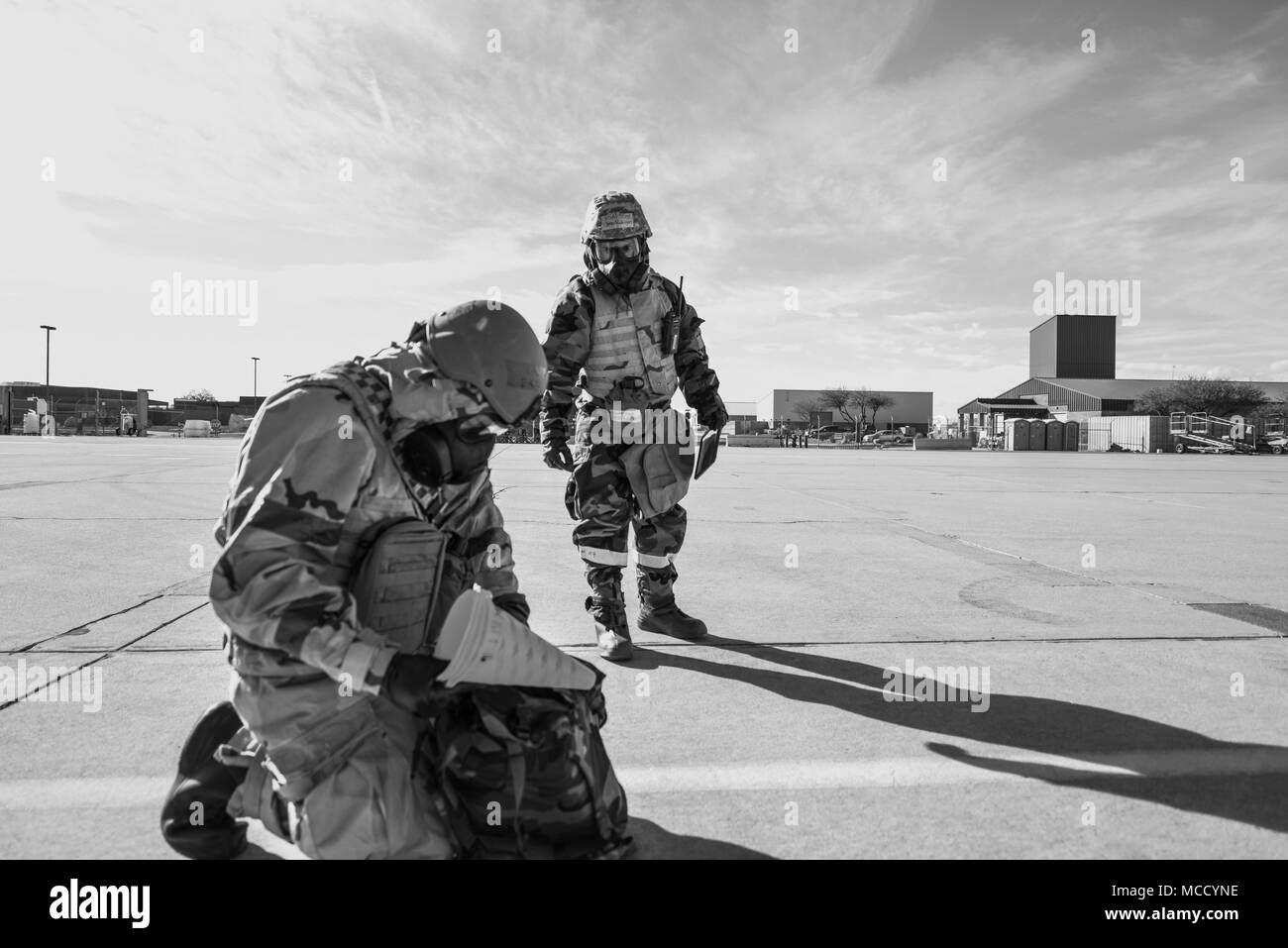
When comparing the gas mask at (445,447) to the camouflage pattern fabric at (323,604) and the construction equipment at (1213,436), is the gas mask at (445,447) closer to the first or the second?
the camouflage pattern fabric at (323,604)

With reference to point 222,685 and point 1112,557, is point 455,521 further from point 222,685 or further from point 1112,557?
point 1112,557

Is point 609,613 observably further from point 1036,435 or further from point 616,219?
point 1036,435

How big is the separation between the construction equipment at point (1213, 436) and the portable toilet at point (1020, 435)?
24.7 feet

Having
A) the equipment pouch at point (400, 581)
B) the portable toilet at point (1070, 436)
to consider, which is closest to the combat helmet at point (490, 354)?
the equipment pouch at point (400, 581)

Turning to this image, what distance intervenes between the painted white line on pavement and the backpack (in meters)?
0.46

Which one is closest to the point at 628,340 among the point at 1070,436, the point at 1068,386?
the point at 1070,436

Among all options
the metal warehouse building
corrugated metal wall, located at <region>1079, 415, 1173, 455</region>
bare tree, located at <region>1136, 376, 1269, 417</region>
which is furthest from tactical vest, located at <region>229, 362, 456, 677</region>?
bare tree, located at <region>1136, 376, 1269, 417</region>

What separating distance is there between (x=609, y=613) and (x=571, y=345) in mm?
1396

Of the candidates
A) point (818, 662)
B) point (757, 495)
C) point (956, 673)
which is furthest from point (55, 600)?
point (757, 495)

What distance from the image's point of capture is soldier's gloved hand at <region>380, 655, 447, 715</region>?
1748 millimetres

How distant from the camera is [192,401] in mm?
82188

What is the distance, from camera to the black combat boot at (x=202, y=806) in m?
2.00

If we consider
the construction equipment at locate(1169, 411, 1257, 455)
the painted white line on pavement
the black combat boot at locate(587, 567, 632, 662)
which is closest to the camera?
the painted white line on pavement

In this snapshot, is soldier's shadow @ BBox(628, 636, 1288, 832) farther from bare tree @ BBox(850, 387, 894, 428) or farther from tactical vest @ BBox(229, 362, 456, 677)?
bare tree @ BBox(850, 387, 894, 428)
